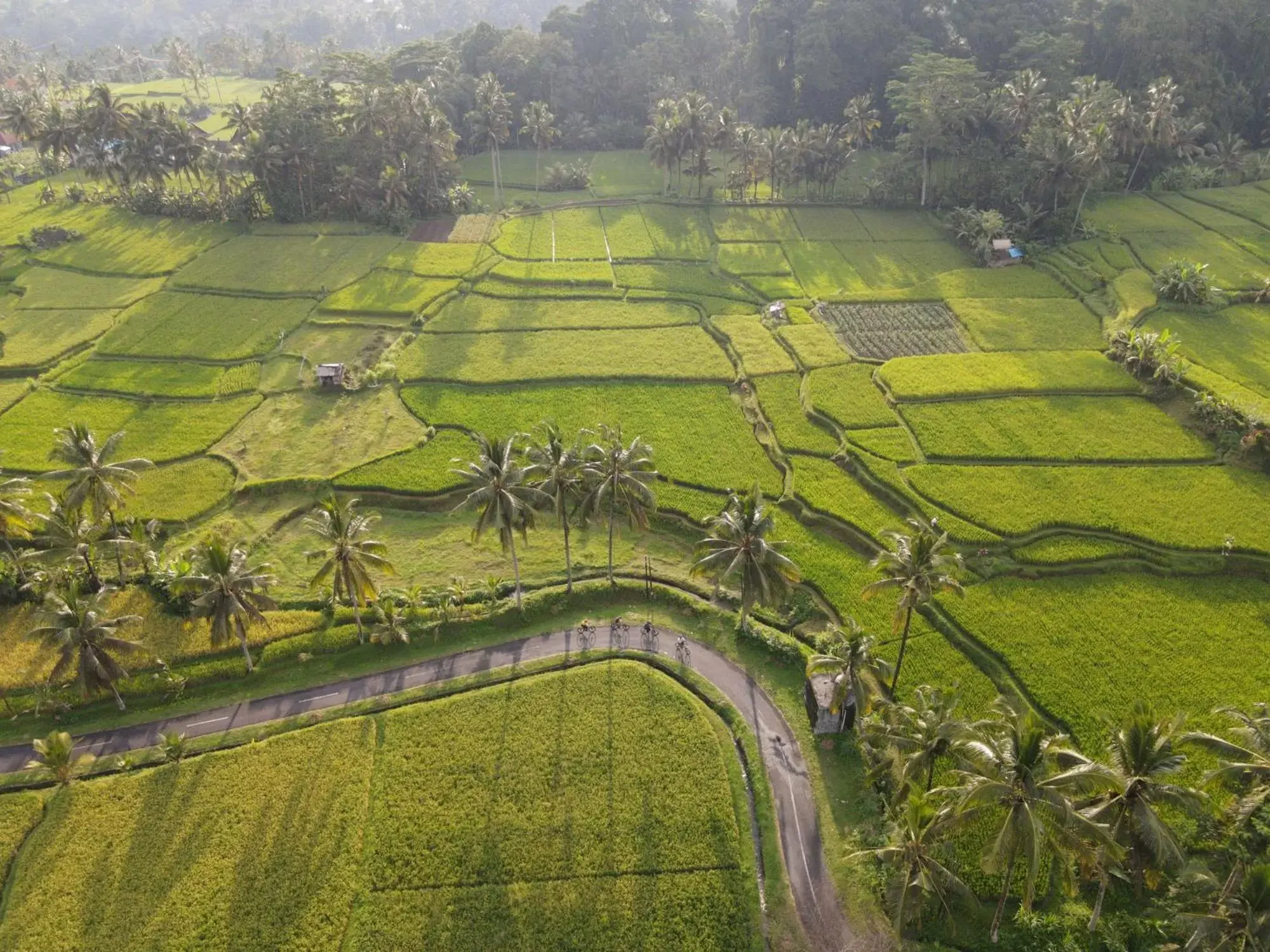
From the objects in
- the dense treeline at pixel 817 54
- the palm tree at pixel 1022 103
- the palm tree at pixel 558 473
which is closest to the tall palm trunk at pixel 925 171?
the palm tree at pixel 1022 103

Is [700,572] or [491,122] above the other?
[491,122]

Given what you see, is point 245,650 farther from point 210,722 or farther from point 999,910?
point 999,910

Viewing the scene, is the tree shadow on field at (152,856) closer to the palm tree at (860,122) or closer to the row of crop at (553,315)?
the row of crop at (553,315)

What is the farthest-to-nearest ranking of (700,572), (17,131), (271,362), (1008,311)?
(17,131)
(1008,311)
(271,362)
(700,572)

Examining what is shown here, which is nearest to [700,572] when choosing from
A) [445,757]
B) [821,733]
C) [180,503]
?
[821,733]

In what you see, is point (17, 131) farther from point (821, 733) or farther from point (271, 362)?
point (821, 733)

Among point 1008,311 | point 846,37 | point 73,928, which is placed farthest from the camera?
point 846,37

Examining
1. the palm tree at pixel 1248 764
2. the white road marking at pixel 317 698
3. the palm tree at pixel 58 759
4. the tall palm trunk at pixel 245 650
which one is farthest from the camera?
the white road marking at pixel 317 698
